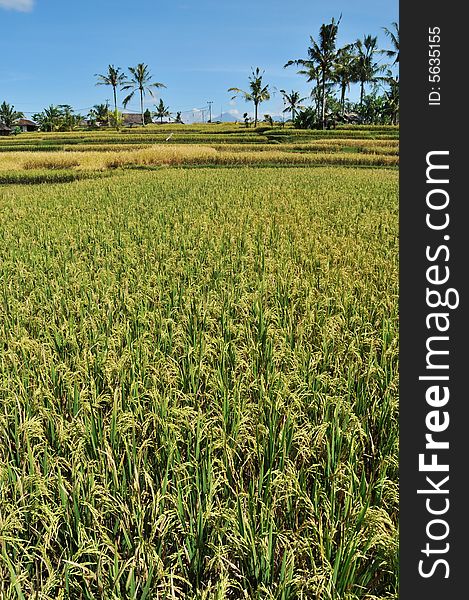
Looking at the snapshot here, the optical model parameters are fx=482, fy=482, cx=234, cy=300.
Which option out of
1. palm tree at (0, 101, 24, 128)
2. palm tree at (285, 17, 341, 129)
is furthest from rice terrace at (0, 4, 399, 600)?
palm tree at (0, 101, 24, 128)

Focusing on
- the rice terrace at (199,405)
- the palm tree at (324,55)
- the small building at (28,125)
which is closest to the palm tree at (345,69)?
the palm tree at (324,55)

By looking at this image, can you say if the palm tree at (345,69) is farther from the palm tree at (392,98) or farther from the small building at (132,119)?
the small building at (132,119)

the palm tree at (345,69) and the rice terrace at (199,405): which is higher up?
the palm tree at (345,69)

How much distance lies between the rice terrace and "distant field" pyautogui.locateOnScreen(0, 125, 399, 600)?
0.6 inches

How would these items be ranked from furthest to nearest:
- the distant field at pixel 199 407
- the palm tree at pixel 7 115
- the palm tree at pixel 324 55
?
the palm tree at pixel 7 115 → the palm tree at pixel 324 55 → the distant field at pixel 199 407

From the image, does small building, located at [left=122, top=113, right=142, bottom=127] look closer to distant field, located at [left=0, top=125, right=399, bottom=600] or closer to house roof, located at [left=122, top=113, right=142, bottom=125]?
house roof, located at [left=122, top=113, right=142, bottom=125]

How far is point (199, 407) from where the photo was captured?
91.9 inches

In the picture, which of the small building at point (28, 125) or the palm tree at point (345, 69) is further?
the small building at point (28, 125)

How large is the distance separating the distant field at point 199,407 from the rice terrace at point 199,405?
16 millimetres

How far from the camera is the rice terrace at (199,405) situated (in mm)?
1715

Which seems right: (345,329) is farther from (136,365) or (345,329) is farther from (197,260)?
(197,260)

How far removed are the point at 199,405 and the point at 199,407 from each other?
139 millimetres

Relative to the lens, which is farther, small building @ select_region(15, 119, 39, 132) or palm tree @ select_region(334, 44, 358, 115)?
small building @ select_region(15, 119, 39, 132)

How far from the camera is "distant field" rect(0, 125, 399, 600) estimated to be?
1.71 metres
